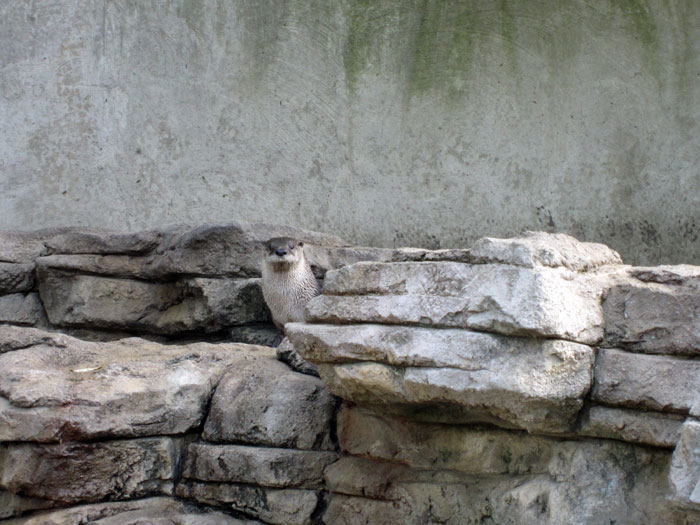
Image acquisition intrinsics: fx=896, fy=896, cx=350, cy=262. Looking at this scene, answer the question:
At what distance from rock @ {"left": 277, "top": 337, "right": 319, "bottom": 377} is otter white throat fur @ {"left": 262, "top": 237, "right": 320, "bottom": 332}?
706 millimetres

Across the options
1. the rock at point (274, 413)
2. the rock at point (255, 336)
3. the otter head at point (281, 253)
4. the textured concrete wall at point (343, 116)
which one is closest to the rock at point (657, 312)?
the rock at point (274, 413)

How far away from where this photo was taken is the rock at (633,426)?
2.60 m

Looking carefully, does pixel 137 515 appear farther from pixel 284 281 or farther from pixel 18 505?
pixel 284 281

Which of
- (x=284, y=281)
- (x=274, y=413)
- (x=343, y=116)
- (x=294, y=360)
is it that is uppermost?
(x=343, y=116)

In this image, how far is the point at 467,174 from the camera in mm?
5527

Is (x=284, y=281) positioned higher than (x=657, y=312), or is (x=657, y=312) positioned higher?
(x=657, y=312)

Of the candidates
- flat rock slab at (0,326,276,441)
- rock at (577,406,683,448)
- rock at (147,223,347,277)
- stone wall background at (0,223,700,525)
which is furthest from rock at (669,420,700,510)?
rock at (147,223,347,277)

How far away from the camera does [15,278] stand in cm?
479

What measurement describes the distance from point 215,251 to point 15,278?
3.70 feet

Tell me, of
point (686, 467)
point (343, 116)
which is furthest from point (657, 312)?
point (343, 116)

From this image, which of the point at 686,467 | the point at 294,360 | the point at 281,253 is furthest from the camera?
the point at 281,253

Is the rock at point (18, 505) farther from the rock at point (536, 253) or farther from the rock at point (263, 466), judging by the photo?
the rock at point (536, 253)

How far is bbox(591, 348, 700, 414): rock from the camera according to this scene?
257cm

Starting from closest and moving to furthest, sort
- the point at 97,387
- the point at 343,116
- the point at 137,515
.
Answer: the point at 137,515
the point at 97,387
the point at 343,116
